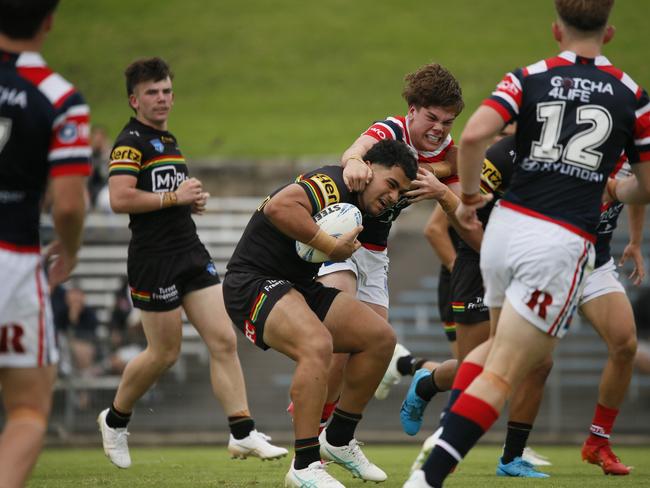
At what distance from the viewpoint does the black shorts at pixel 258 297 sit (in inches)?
241

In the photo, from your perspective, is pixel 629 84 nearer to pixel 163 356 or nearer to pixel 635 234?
pixel 635 234

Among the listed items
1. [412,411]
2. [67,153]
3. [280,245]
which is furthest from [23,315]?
[412,411]

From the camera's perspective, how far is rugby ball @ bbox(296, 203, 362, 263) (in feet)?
19.8

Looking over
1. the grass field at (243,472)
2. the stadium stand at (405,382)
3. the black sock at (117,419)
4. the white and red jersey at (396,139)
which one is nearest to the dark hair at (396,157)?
the white and red jersey at (396,139)

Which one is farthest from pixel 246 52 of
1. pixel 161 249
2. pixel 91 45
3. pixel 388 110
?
pixel 161 249

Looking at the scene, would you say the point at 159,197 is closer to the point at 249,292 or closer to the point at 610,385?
the point at 249,292

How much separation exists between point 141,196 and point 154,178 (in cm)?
27

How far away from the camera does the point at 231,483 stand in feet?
21.9

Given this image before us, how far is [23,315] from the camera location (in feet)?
14.5

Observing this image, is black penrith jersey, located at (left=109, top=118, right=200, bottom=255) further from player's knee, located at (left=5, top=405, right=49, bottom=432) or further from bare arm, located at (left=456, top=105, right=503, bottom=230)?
player's knee, located at (left=5, top=405, right=49, bottom=432)

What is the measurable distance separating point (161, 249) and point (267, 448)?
1.70m

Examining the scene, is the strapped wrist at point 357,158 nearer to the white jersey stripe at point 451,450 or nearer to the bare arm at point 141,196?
the bare arm at point 141,196

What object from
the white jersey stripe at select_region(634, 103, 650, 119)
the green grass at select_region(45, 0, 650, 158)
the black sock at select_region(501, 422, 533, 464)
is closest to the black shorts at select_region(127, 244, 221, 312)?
the black sock at select_region(501, 422, 533, 464)

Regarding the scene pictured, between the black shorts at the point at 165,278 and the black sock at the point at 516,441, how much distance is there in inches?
98.9
